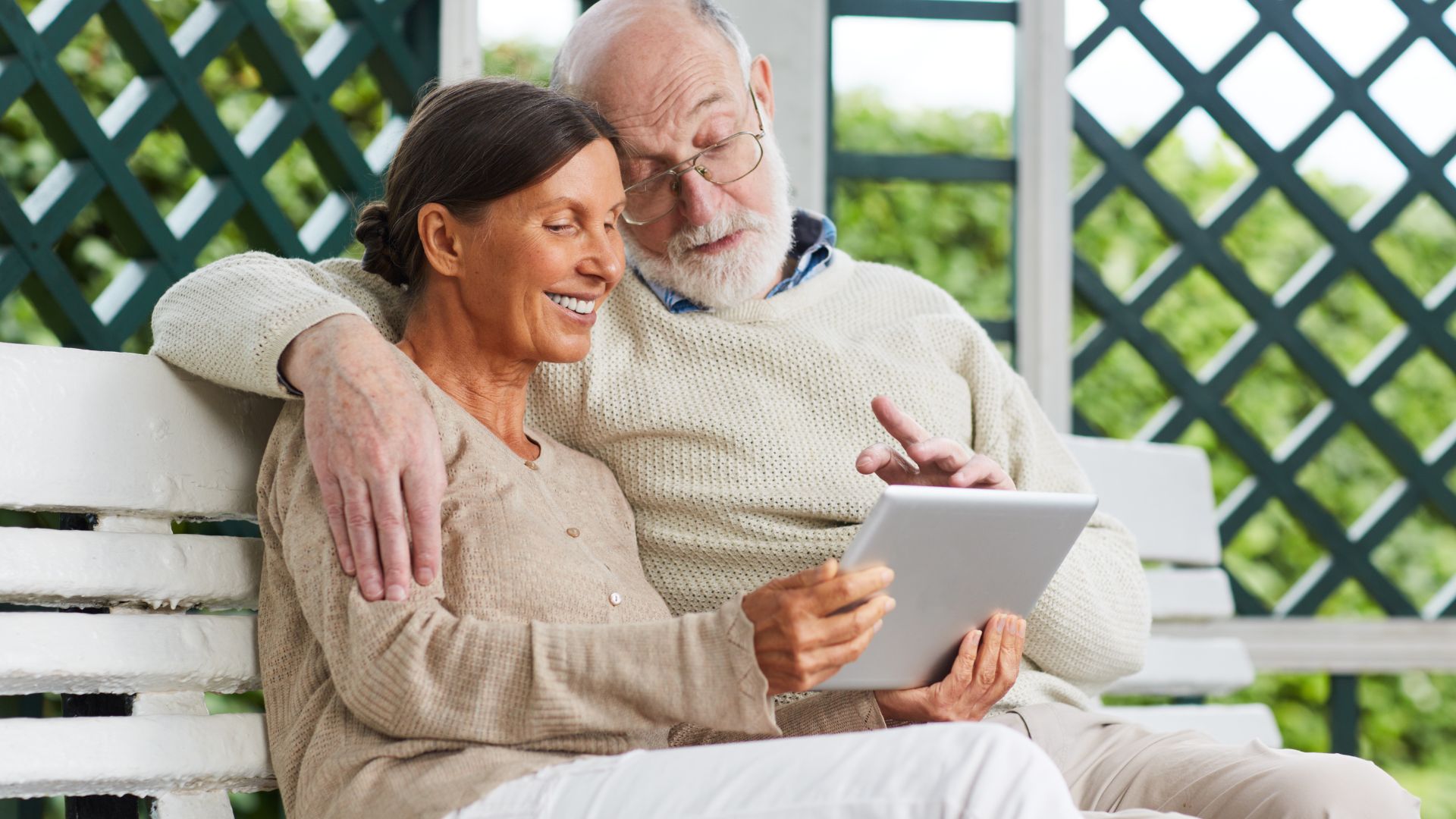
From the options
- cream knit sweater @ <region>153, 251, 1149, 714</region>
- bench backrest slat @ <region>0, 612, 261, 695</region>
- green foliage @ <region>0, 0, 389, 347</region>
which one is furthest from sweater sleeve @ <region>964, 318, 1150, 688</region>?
green foliage @ <region>0, 0, 389, 347</region>

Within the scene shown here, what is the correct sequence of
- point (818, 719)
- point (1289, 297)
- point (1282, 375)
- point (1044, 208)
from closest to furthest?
point (818, 719) → point (1044, 208) → point (1289, 297) → point (1282, 375)

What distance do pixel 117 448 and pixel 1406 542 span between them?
12.4 ft

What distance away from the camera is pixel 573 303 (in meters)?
1.40

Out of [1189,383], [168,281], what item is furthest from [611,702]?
[1189,383]

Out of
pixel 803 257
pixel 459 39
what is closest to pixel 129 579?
pixel 803 257

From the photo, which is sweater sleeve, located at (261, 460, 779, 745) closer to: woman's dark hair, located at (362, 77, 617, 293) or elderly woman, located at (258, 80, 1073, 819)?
elderly woman, located at (258, 80, 1073, 819)

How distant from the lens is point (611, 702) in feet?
3.56

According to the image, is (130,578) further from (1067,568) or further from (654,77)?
(1067,568)

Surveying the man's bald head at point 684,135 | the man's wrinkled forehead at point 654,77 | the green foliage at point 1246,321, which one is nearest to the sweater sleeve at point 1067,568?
the man's bald head at point 684,135

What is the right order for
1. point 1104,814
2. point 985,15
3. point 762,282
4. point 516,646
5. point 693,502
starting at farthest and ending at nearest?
point 985,15, point 762,282, point 693,502, point 1104,814, point 516,646

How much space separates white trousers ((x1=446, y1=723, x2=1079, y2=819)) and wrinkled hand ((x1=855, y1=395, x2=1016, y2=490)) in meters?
0.38

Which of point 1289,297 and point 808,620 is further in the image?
point 1289,297

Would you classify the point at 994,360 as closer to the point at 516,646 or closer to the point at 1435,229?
the point at 516,646

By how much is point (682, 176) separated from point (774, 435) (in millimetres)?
328
